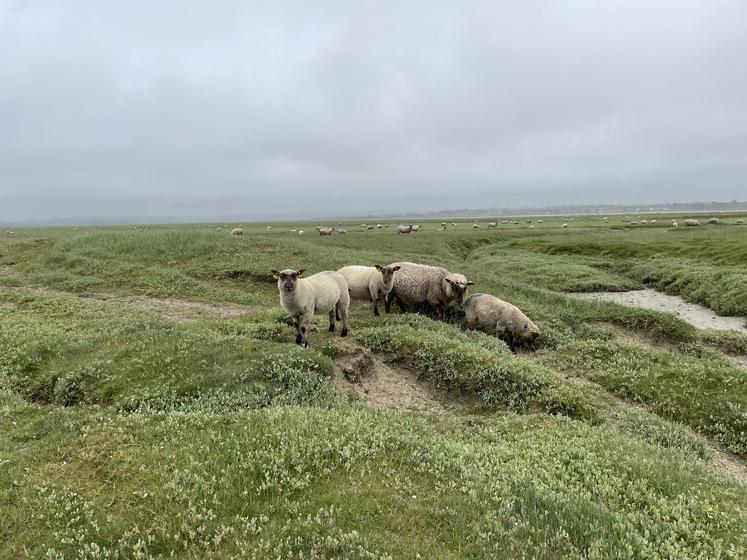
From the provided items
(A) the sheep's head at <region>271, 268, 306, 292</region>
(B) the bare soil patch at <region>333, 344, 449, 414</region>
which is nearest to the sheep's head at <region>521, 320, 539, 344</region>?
(B) the bare soil patch at <region>333, 344, 449, 414</region>

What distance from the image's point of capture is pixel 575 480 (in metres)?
7.46

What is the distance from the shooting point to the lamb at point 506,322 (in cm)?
2042

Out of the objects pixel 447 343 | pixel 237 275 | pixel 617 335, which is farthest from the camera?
pixel 237 275

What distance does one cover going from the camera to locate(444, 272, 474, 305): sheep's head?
21.4 m

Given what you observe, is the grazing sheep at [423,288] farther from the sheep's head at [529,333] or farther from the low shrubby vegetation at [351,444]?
the sheep's head at [529,333]

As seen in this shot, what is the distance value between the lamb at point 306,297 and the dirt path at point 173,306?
478cm

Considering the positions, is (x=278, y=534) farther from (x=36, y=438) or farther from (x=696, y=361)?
(x=696, y=361)

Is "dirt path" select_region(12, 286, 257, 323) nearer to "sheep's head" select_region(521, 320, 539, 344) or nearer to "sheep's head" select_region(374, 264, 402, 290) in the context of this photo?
"sheep's head" select_region(374, 264, 402, 290)

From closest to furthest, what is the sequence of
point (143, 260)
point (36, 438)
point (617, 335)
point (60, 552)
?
1. point (60, 552)
2. point (36, 438)
3. point (617, 335)
4. point (143, 260)

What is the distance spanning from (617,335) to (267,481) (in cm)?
2097

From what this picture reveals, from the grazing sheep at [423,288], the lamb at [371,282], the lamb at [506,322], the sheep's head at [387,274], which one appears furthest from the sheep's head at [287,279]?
the lamb at [506,322]

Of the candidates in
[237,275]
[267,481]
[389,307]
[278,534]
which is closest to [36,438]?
[267,481]

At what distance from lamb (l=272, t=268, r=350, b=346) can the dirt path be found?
4779 millimetres

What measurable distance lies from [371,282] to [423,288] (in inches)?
107
